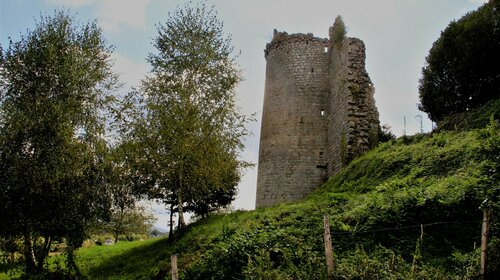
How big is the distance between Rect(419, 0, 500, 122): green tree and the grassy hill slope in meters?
4.92

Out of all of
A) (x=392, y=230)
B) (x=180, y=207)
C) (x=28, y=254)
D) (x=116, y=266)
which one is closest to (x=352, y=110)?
(x=180, y=207)

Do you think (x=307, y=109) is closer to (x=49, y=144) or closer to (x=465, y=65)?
(x=465, y=65)

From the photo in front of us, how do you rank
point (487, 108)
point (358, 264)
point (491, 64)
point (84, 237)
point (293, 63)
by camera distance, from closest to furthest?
point (358, 264)
point (487, 108)
point (84, 237)
point (491, 64)
point (293, 63)

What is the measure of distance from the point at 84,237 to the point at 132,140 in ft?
14.3

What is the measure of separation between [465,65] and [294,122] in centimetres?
887

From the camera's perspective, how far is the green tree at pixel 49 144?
47.5ft

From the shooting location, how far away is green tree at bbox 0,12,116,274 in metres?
14.5

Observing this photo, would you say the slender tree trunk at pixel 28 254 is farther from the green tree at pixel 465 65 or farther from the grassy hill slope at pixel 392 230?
the green tree at pixel 465 65

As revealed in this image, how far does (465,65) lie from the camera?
17891 millimetres

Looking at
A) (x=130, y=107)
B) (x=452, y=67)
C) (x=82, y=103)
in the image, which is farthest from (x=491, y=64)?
(x=82, y=103)

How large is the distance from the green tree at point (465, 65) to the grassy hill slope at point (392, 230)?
4919 millimetres

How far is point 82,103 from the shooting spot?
16094 millimetres

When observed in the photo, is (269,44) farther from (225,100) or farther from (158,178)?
(158,178)

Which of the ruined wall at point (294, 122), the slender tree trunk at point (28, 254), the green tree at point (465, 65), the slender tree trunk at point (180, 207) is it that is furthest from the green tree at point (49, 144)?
the green tree at point (465, 65)
